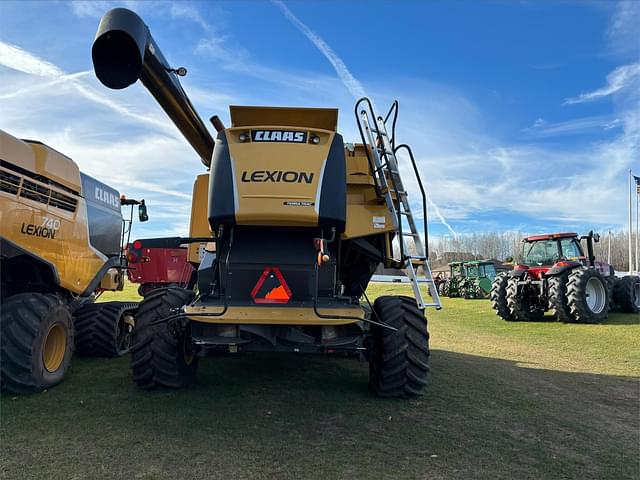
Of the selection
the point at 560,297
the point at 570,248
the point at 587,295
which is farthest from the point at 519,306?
the point at 570,248

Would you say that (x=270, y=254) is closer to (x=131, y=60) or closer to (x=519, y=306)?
(x=131, y=60)

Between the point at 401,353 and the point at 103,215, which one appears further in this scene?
the point at 103,215

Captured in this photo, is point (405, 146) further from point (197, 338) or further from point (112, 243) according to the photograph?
point (112, 243)

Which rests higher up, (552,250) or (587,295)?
(552,250)

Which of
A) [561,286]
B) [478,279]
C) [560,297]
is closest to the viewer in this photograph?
[560,297]

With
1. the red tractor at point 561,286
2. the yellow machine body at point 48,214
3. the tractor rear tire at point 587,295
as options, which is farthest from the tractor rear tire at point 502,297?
the yellow machine body at point 48,214

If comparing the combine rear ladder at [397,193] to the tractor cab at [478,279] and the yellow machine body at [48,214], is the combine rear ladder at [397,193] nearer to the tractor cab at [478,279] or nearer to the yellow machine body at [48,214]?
the yellow machine body at [48,214]

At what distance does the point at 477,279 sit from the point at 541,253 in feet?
34.0

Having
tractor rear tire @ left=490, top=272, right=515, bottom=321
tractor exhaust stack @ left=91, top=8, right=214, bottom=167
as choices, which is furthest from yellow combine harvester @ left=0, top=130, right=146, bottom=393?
tractor rear tire @ left=490, top=272, right=515, bottom=321

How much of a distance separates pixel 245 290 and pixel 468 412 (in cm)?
247

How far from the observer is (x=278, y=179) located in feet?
14.6

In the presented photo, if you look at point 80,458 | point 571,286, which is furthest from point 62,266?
point 571,286

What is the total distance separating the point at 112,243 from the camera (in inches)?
293

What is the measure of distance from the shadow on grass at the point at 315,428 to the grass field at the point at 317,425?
15mm
